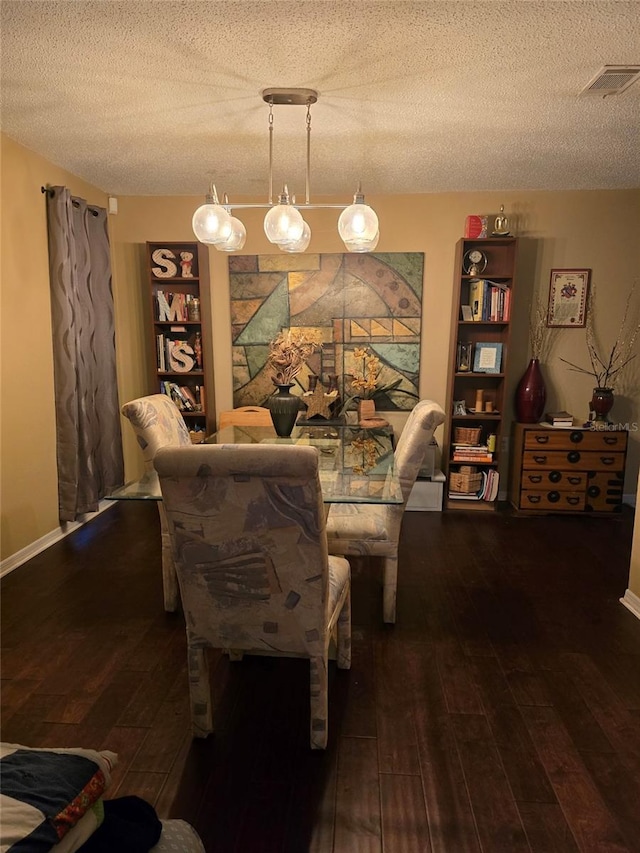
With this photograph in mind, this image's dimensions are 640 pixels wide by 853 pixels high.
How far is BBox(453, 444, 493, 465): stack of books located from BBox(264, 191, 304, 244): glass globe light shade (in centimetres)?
231

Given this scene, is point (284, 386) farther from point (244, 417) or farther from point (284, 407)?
point (244, 417)

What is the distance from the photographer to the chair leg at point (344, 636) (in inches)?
80.5

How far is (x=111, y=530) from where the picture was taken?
362 centimetres

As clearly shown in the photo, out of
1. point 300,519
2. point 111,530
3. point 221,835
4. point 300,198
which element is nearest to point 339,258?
point 300,198

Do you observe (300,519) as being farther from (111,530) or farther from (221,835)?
(111,530)

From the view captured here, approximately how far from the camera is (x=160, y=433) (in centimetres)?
247

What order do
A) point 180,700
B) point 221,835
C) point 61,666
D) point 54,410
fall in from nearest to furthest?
point 221,835
point 180,700
point 61,666
point 54,410

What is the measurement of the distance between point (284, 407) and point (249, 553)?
147cm

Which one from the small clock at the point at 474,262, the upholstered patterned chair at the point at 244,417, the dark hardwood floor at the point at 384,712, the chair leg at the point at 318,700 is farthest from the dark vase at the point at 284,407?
the small clock at the point at 474,262

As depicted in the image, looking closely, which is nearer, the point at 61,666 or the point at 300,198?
the point at 61,666

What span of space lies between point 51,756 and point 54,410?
→ 2.84 metres

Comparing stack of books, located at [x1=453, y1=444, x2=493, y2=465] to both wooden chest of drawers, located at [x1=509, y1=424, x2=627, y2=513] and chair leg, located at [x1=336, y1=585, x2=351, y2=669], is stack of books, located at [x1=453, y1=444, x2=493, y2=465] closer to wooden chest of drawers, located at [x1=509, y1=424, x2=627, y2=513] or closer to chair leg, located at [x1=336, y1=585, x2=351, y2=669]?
wooden chest of drawers, located at [x1=509, y1=424, x2=627, y2=513]

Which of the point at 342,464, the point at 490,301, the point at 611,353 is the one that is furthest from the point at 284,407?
the point at 611,353

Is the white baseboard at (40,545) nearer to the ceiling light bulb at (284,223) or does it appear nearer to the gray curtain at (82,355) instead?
→ the gray curtain at (82,355)
